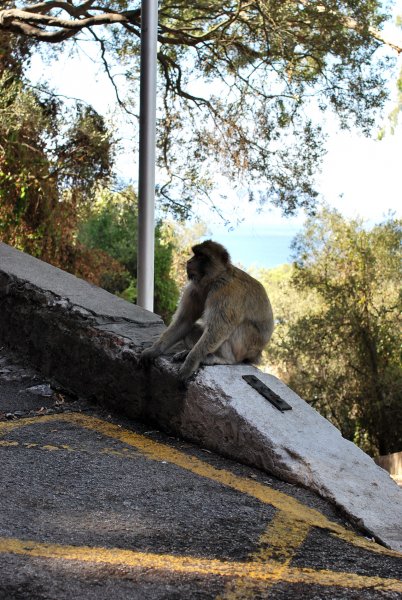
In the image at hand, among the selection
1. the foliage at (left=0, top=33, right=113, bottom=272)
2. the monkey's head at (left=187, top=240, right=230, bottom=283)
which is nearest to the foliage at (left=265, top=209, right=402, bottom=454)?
the foliage at (left=0, top=33, right=113, bottom=272)

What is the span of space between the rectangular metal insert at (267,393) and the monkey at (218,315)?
0.25 meters

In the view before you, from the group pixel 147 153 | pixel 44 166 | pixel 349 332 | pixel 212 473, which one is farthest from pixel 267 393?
pixel 349 332

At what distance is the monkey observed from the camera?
4520 mm

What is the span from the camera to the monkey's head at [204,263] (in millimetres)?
4676

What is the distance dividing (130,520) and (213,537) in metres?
0.35

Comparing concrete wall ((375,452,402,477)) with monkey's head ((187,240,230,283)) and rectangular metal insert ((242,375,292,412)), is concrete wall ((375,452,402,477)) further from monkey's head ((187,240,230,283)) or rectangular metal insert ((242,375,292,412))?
rectangular metal insert ((242,375,292,412))

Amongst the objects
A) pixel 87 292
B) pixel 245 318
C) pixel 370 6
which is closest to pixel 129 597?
pixel 245 318

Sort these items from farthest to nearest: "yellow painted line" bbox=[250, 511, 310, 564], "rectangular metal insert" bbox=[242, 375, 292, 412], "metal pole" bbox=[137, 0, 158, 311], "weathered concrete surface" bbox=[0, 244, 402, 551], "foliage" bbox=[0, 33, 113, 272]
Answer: "foliage" bbox=[0, 33, 113, 272]
"metal pole" bbox=[137, 0, 158, 311]
"rectangular metal insert" bbox=[242, 375, 292, 412]
"weathered concrete surface" bbox=[0, 244, 402, 551]
"yellow painted line" bbox=[250, 511, 310, 564]

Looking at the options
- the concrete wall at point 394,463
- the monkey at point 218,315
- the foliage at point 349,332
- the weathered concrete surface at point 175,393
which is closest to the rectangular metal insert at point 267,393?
the weathered concrete surface at point 175,393

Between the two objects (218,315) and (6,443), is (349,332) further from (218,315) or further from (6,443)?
(6,443)

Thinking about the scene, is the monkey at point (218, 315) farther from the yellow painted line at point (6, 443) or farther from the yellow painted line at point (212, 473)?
the yellow painted line at point (6, 443)

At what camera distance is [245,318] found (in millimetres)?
4738

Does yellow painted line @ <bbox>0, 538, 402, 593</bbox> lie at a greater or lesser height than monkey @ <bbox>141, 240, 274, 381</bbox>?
lesser

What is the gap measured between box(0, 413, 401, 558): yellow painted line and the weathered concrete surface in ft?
0.42
